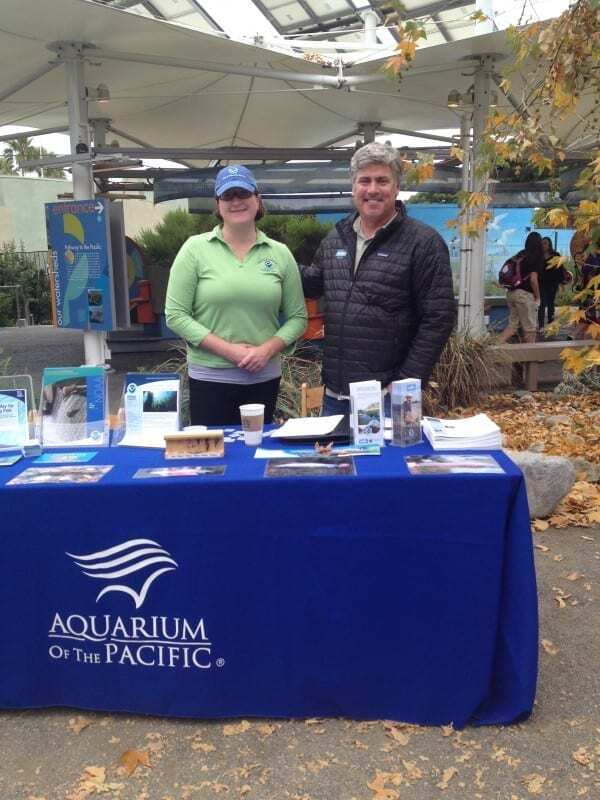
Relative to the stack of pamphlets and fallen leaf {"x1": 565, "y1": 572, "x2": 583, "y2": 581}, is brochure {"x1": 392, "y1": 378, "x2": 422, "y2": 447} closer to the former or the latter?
the stack of pamphlets

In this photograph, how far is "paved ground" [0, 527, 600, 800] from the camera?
2.19 meters

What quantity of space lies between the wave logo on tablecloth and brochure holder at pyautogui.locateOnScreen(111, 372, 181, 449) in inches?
18.5

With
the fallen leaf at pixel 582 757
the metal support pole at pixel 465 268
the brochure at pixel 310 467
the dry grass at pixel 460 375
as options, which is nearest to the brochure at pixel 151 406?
the brochure at pixel 310 467

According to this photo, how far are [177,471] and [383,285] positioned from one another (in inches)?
45.2

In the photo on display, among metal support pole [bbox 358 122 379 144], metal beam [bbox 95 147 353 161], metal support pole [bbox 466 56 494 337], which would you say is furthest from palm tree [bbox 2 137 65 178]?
metal support pole [bbox 466 56 494 337]

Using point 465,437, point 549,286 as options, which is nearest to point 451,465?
point 465,437

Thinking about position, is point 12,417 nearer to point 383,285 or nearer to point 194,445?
point 194,445

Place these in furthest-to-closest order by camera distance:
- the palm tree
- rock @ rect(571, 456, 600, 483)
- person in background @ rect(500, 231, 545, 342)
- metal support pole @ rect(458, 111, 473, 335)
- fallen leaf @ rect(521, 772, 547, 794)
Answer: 1. the palm tree
2. person in background @ rect(500, 231, 545, 342)
3. metal support pole @ rect(458, 111, 473, 335)
4. rock @ rect(571, 456, 600, 483)
5. fallen leaf @ rect(521, 772, 547, 794)

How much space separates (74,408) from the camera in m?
Answer: 2.75

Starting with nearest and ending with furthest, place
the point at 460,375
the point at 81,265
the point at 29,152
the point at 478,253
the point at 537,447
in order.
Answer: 1. the point at 537,447
2. the point at 460,375
3. the point at 81,265
4. the point at 478,253
5. the point at 29,152

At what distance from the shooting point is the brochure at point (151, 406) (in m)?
2.69

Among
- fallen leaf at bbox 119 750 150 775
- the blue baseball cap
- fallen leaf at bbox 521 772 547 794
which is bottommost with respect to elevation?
fallen leaf at bbox 521 772 547 794

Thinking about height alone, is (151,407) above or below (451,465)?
above

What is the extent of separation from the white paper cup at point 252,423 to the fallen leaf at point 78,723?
1.13 meters
